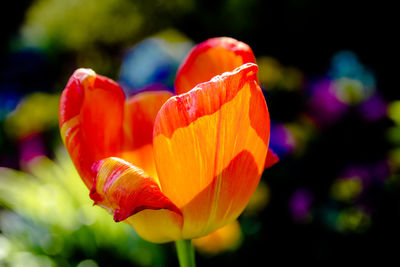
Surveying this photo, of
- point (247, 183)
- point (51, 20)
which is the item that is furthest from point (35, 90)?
point (247, 183)

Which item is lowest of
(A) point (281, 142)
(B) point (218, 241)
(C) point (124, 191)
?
(B) point (218, 241)

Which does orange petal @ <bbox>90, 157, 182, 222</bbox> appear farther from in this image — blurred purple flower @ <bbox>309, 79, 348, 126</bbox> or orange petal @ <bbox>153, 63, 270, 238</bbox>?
blurred purple flower @ <bbox>309, 79, 348, 126</bbox>

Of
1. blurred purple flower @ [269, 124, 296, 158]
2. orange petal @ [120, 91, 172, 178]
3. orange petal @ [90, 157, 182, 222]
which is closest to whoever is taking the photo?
orange petal @ [90, 157, 182, 222]

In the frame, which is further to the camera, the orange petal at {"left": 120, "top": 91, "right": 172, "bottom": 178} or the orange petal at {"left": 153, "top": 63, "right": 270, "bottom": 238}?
the orange petal at {"left": 120, "top": 91, "right": 172, "bottom": 178}

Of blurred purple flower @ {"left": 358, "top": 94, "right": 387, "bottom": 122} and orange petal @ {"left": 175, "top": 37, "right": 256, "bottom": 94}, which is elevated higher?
blurred purple flower @ {"left": 358, "top": 94, "right": 387, "bottom": 122}

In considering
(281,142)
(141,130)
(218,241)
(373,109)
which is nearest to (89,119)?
(141,130)

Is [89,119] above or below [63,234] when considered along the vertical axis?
above

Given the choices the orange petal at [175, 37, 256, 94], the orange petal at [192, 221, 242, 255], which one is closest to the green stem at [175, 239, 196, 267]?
the orange petal at [175, 37, 256, 94]

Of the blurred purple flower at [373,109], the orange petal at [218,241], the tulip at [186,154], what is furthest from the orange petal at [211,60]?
the blurred purple flower at [373,109]

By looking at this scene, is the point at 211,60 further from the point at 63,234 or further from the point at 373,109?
the point at 373,109
